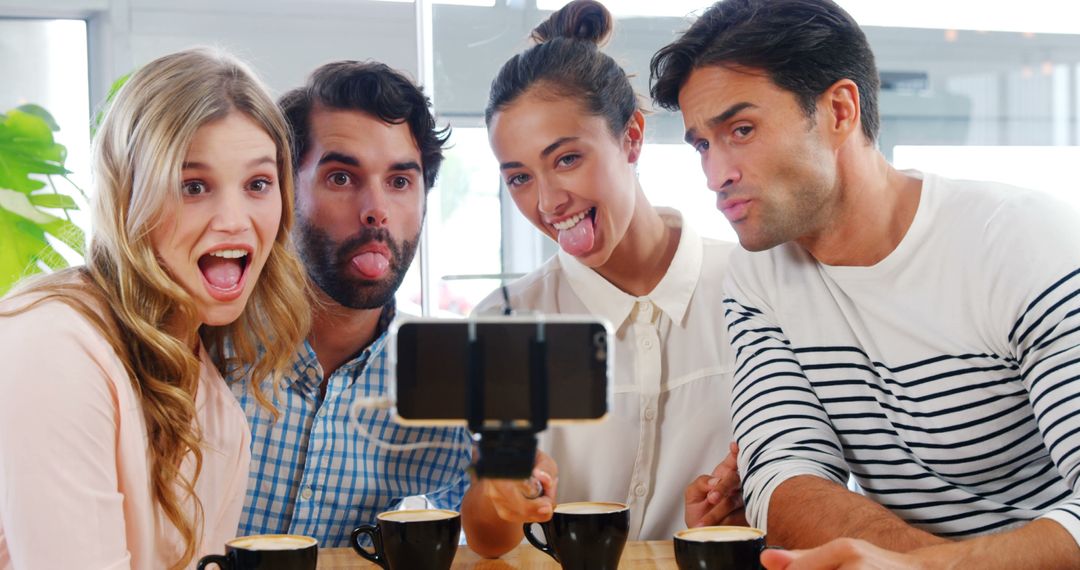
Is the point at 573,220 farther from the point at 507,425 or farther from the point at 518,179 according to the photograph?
the point at 507,425

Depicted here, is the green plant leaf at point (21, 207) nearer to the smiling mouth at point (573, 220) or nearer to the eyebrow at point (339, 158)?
the eyebrow at point (339, 158)

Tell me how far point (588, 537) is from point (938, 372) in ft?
1.94

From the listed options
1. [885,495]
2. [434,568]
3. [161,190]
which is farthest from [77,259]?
[885,495]

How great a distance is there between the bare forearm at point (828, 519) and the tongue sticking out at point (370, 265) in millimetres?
741

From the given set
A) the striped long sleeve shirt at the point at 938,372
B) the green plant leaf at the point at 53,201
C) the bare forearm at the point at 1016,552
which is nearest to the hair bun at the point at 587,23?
the striped long sleeve shirt at the point at 938,372

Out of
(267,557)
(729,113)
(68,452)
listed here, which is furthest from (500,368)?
(729,113)

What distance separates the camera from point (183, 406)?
132cm

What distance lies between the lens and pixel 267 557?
109cm

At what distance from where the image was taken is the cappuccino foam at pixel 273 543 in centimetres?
111

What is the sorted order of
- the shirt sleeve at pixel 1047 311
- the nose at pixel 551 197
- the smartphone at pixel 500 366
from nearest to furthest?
1. the smartphone at pixel 500 366
2. the shirt sleeve at pixel 1047 311
3. the nose at pixel 551 197

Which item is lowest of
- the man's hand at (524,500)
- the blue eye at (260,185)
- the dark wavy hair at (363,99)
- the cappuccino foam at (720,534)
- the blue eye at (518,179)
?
the cappuccino foam at (720,534)

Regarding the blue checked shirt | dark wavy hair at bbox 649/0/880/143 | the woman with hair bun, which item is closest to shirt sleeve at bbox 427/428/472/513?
the blue checked shirt

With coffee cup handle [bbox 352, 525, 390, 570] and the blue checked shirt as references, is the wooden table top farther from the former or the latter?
the blue checked shirt

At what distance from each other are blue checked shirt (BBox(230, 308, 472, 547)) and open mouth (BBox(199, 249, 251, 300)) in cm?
24
